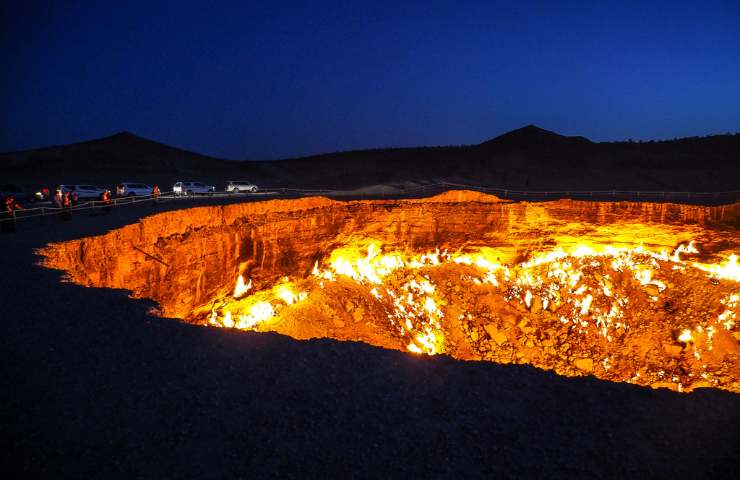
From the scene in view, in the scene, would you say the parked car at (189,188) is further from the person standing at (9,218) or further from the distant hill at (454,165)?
the distant hill at (454,165)

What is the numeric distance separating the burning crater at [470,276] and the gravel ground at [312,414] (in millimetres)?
9053

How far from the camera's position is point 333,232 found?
82.4 feet

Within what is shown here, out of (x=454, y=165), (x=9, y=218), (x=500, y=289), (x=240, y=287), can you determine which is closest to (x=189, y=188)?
(x=240, y=287)

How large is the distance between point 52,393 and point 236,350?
92.1 inches

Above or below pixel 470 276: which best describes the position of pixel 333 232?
above

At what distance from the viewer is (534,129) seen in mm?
86812

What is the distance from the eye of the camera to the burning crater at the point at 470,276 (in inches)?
693

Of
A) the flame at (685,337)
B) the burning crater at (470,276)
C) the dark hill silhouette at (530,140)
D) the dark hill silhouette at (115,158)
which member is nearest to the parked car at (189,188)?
the burning crater at (470,276)

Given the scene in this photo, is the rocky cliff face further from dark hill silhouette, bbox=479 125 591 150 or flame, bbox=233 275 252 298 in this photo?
dark hill silhouette, bbox=479 125 591 150

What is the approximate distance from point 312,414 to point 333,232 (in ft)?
65.2

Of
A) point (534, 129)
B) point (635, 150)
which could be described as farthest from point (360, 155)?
point (635, 150)

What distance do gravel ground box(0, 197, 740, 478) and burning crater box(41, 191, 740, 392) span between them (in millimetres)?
9053

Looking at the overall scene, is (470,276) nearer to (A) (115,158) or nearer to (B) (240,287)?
(B) (240,287)

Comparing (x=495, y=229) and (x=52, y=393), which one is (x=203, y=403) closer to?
(x=52, y=393)
